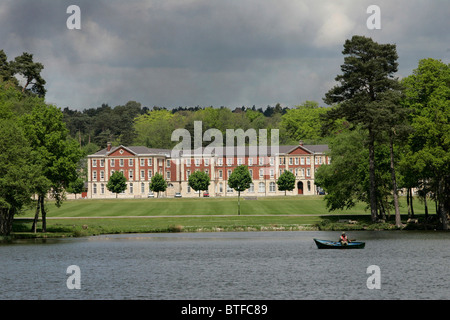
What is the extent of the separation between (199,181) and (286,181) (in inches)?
793

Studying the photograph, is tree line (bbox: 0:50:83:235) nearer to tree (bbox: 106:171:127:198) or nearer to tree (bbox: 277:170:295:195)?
tree (bbox: 106:171:127:198)

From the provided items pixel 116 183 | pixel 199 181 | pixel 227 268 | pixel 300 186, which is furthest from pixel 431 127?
pixel 116 183

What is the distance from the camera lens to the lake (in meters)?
41.4

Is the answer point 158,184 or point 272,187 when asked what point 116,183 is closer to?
point 158,184

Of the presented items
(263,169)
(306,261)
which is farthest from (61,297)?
(263,169)

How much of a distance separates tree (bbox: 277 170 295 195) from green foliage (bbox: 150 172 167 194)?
26830 millimetres

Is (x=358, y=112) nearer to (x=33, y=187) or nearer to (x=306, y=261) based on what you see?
(x=306, y=261)

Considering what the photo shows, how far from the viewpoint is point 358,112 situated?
79312 mm

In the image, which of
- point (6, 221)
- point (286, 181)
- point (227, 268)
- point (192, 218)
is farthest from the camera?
point (286, 181)

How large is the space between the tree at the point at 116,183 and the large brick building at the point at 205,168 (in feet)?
28.1

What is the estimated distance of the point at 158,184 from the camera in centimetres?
16188

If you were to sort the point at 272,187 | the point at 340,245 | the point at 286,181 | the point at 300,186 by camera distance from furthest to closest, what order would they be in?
the point at 272,187 < the point at 300,186 < the point at 286,181 < the point at 340,245

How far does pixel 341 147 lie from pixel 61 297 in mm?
57838

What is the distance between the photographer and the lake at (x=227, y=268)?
41406mm
